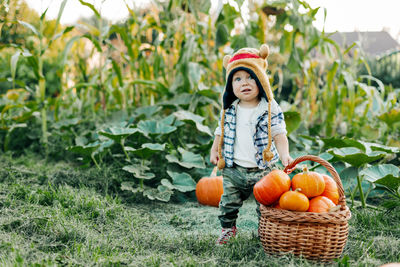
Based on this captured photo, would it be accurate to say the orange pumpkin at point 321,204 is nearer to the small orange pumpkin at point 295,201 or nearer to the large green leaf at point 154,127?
the small orange pumpkin at point 295,201

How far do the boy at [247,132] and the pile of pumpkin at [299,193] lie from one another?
16cm

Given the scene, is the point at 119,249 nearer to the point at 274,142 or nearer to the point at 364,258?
the point at 274,142

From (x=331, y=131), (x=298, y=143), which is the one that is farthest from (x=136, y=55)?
(x=331, y=131)

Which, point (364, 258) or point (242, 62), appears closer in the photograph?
point (364, 258)

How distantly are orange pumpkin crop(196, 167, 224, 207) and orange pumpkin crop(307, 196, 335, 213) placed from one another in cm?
91

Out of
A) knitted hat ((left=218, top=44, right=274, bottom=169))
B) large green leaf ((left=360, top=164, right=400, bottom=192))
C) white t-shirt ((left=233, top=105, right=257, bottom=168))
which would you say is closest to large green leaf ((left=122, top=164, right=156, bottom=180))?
white t-shirt ((left=233, top=105, right=257, bottom=168))

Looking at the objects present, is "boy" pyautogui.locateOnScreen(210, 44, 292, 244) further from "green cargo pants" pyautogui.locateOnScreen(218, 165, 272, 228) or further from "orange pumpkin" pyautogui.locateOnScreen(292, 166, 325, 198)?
"orange pumpkin" pyautogui.locateOnScreen(292, 166, 325, 198)

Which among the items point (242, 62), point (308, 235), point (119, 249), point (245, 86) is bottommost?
point (119, 249)

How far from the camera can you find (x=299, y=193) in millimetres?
1481

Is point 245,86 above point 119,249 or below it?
above

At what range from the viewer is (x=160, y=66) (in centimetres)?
334

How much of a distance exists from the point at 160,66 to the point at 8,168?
1.53 metres

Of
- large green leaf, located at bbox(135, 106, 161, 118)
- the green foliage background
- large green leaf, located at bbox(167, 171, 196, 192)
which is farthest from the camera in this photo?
large green leaf, located at bbox(135, 106, 161, 118)

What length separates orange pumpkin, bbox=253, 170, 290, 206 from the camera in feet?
4.96
